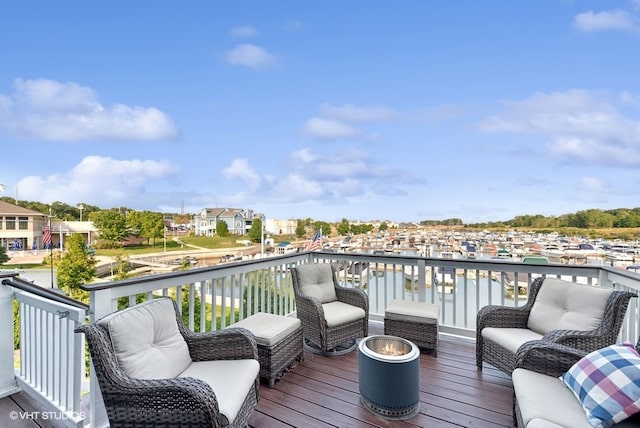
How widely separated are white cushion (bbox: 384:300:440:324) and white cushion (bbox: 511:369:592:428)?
1.34 m

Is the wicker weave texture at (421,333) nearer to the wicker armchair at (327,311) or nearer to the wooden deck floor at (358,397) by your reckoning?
the wooden deck floor at (358,397)

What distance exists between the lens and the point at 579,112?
6832 mm

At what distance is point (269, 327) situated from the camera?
2.89 meters

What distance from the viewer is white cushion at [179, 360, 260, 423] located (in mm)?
1668

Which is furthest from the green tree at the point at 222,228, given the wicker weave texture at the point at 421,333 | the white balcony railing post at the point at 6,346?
the wicker weave texture at the point at 421,333

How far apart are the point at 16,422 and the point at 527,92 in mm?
9364

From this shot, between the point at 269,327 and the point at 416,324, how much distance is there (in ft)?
5.37

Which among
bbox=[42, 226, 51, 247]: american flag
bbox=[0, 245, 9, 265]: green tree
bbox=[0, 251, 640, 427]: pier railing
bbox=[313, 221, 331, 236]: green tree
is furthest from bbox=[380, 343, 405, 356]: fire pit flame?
bbox=[42, 226, 51, 247]: american flag

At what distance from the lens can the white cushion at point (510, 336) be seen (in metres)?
2.54

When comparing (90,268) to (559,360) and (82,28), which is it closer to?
(82,28)

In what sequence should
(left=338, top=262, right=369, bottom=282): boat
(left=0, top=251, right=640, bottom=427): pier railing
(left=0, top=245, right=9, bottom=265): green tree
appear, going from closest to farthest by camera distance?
1. (left=0, top=251, right=640, bottom=427): pier railing
2. (left=338, top=262, right=369, bottom=282): boat
3. (left=0, top=245, right=9, bottom=265): green tree

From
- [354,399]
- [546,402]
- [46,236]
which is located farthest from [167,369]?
[46,236]

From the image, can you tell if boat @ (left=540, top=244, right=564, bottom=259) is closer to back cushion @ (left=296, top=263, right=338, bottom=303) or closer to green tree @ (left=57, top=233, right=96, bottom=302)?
back cushion @ (left=296, top=263, right=338, bottom=303)

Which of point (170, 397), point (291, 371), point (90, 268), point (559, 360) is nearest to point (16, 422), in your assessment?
point (170, 397)
